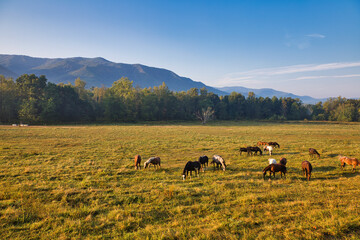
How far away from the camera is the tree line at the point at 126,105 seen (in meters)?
61.5

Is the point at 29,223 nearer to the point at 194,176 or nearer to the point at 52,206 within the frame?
the point at 52,206

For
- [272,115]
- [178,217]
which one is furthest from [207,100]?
[178,217]

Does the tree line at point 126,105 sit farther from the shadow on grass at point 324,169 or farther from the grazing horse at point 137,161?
the shadow on grass at point 324,169

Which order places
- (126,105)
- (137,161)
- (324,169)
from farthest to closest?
(126,105) → (137,161) → (324,169)

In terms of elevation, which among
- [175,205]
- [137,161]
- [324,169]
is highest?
[137,161]

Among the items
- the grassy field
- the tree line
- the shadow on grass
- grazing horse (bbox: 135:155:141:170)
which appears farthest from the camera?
the tree line

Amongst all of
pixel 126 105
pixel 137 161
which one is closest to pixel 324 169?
pixel 137 161

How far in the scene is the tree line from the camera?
2420 inches

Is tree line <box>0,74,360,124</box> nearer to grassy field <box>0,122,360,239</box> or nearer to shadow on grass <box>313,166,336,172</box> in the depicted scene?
grassy field <box>0,122,360,239</box>

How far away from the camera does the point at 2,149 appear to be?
19.8 metres

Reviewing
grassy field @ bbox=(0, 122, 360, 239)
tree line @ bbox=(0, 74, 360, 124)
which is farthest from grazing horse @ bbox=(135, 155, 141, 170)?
tree line @ bbox=(0, 74, 360, 124)

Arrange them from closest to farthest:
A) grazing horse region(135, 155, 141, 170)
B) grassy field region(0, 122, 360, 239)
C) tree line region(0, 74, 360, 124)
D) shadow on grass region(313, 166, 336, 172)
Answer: grassy field region(0, 122, 360, 239) → shadow on grass region(313, 166, 336, 172) → grazing horse region(135, 155, 141, 170) → tree line region(0, 74, 360, 124)

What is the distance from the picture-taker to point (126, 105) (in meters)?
80.6

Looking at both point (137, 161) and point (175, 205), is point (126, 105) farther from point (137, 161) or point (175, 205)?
point (175, 205)
